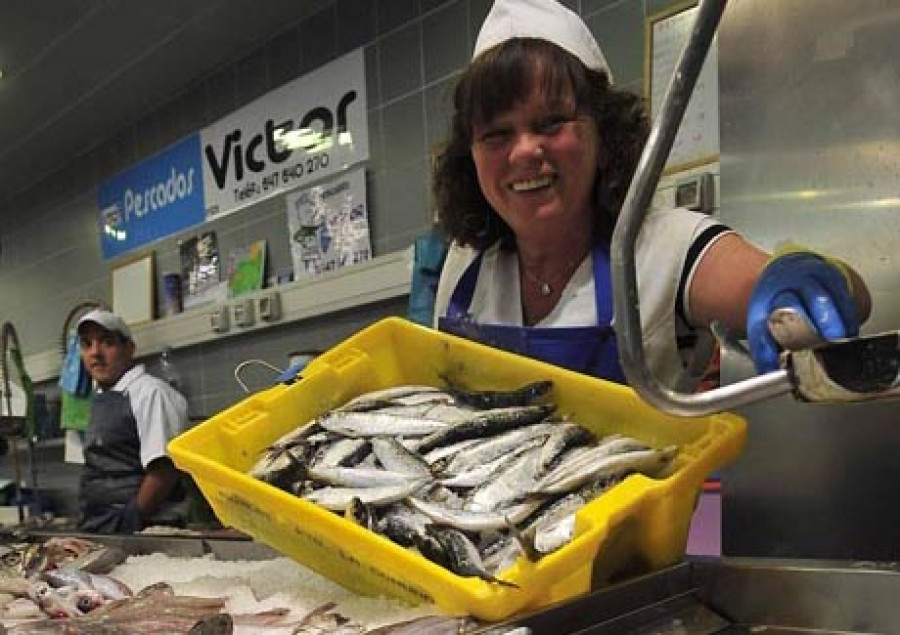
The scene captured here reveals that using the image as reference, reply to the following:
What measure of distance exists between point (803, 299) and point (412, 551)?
450 mm

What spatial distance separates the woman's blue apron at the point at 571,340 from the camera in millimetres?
1361

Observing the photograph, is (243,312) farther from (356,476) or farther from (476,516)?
(476,516)

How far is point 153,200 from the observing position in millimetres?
5059

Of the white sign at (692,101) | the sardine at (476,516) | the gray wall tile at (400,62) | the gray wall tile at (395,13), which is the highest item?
the gray wall tile at (395,13)

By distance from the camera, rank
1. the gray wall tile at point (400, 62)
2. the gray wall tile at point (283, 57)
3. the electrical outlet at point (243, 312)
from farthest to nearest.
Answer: the electrical outlet at point (243, 312) → the gray wall tile at point (283, 57) → the gray wall tile at point (400, 62)

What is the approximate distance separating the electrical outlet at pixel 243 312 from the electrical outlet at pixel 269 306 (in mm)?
97

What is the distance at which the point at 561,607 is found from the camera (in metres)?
0.82

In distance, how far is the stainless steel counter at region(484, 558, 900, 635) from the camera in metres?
0.85

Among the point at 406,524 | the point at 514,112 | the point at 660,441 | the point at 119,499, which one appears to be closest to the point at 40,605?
the point at 406,524

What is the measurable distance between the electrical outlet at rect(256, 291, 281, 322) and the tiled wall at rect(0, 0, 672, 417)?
108mm

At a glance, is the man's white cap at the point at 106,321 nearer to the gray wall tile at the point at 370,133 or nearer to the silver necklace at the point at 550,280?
the gray wall tile at the point at 370,133

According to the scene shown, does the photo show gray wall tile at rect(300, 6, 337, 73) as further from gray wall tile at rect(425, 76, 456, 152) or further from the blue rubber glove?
the blue rubber glove

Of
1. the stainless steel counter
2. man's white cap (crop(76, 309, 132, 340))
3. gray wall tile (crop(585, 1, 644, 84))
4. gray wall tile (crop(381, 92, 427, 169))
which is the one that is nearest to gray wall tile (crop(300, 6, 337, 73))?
gray wall tile (crop(381, 92, 427, 169))

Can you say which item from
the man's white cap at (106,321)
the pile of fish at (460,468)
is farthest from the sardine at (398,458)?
the man's white cap at (106,321)
